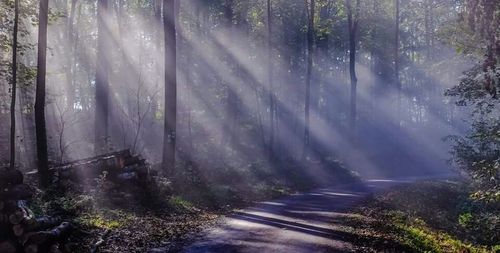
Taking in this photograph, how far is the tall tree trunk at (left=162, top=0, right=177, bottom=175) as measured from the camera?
66.1 ft

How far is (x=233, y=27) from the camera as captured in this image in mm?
38875

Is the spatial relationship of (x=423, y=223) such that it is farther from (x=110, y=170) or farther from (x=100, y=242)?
(x=110, y=170)

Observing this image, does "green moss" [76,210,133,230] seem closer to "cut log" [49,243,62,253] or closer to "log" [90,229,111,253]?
"log" [90,229,111,253]

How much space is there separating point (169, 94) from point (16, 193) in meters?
12.0

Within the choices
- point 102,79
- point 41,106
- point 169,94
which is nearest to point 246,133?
point 102,79

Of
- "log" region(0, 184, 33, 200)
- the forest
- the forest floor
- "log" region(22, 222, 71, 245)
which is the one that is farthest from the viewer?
the forest

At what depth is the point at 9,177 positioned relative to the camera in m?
9.36

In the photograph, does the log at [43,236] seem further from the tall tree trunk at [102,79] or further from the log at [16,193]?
the tall tree trunk at [102,79]

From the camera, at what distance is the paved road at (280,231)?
9.88m

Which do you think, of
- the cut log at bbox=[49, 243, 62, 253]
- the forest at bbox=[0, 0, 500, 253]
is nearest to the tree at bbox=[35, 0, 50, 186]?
the forest at bbox=[0, 0, 500, 253]

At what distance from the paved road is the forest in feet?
0.32

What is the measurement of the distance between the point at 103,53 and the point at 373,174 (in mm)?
24879

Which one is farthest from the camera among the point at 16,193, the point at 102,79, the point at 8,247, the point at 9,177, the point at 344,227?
the point at 102,79

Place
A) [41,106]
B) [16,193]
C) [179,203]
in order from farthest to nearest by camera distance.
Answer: [179,203] < [41,106] < [16,193]
